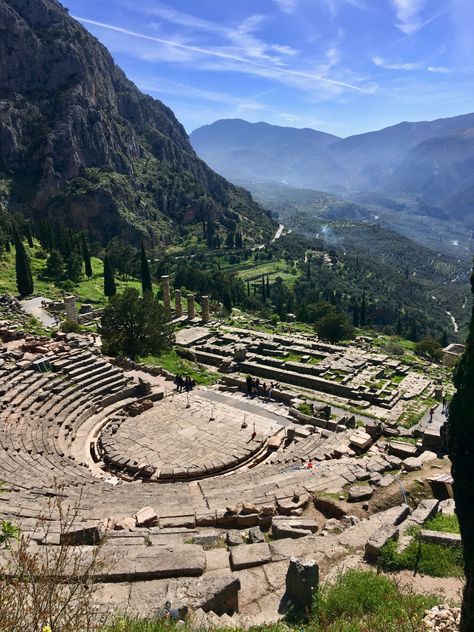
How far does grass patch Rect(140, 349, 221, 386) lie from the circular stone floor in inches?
245

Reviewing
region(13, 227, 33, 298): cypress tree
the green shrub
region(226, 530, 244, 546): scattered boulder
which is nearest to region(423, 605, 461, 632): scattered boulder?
region(226, 530, 244, 546): scattered boulder

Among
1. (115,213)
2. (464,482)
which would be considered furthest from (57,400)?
(115,213)

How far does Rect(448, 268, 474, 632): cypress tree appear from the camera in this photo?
21.4 feet

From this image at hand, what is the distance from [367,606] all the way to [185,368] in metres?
26.9

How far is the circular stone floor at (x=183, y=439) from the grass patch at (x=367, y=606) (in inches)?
413

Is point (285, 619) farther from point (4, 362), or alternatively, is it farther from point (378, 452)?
point (4, 362)

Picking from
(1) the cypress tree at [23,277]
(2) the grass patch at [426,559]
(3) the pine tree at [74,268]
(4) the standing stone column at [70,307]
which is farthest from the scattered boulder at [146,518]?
(3) the pine tree at [74,268]

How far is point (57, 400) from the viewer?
71.7 feet

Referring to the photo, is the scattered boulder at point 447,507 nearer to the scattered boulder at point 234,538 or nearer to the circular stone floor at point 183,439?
the scattered boulder at point 234,538

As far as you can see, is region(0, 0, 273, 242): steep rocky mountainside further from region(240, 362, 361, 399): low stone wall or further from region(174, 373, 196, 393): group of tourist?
region(174, 373, 196, 393): group of tourist

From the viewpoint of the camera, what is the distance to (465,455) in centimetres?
659

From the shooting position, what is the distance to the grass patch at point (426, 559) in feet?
27.6

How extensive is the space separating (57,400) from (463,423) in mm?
19781

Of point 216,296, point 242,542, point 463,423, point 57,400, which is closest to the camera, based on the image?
point 463,423
